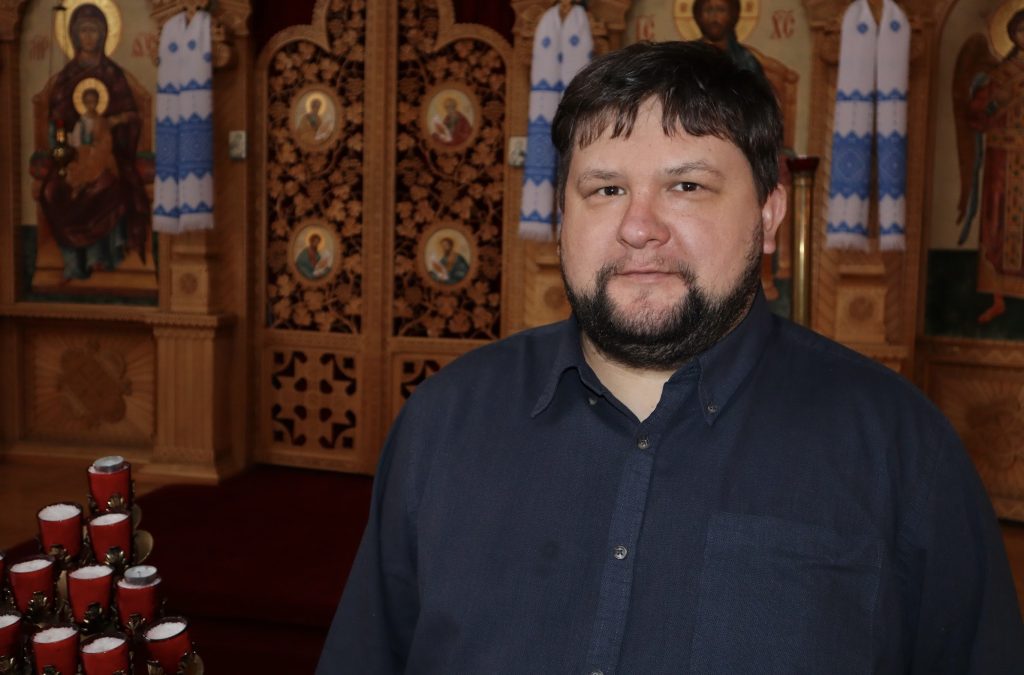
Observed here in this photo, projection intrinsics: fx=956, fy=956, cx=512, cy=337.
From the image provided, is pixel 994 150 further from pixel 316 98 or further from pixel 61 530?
pixel 61 530

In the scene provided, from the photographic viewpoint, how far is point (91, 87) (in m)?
5.52

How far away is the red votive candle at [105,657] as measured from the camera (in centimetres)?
183

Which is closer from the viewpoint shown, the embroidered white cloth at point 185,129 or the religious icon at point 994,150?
the religious icon at point 994,150

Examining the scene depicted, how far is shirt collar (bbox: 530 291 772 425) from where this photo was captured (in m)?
1.27

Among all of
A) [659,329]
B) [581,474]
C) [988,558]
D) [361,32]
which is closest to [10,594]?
[581,474]

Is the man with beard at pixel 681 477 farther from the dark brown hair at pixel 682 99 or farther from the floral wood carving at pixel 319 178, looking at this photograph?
the floral wood carving at pixel 319 178

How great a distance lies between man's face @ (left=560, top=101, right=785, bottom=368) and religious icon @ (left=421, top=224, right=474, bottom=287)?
3.94m

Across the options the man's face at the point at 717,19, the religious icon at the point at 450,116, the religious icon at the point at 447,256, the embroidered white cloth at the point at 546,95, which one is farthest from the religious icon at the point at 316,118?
the man's face at the point at 717,19

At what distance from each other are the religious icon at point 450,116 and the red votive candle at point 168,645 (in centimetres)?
360

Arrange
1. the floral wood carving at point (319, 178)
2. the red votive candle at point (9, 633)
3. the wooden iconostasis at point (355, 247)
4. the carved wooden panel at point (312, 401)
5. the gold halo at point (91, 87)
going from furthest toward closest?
the gold halo at point (91, 87) → the carved wooden panel at point (312, 401) → the floral wood carving at point (319, 178) → the wooden iconostasis at point (355, 247) → the red votive candle at point (9, 633)

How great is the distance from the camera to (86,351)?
575 centimetres

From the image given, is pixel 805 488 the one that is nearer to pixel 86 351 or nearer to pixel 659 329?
pixel 659 329

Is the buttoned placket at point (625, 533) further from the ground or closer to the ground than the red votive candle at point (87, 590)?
further from the ground

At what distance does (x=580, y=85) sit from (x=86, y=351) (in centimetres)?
520
